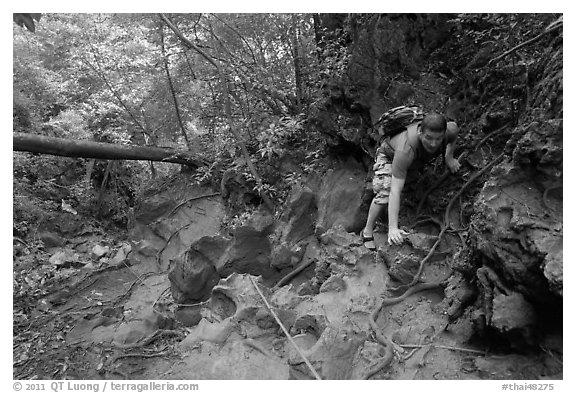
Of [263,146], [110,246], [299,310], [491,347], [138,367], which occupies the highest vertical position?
[263,146]

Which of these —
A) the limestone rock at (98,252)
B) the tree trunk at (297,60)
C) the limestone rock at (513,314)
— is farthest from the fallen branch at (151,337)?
the limestone rock at (98,252)

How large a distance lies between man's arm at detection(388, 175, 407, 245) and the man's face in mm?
375

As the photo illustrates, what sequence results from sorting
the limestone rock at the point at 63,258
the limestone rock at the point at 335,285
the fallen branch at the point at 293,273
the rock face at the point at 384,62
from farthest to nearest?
1. the limestone rock at the point at 63,258
2. the fallen branch at the point at 293,273
3. the rock face at the point at 384,62
4. the limestone rock at the point at 335,285

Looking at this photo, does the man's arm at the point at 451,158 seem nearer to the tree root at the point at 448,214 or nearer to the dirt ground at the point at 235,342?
the tree root at the point at 448,214

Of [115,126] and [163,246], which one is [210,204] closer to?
[163,246]

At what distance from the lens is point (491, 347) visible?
2.47 m

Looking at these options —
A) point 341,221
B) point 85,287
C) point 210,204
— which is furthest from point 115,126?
point 341,221

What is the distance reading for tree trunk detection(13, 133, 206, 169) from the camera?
20.0ft

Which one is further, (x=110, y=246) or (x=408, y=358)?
(x=110, y=246)

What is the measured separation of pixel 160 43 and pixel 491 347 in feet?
24.8

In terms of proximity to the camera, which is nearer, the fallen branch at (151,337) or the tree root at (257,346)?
the tree root at (257,346)

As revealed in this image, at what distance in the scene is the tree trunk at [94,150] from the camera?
6086 mm

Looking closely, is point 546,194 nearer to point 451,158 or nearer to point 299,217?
point 451,158

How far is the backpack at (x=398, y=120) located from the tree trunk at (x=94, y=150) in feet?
16.3
